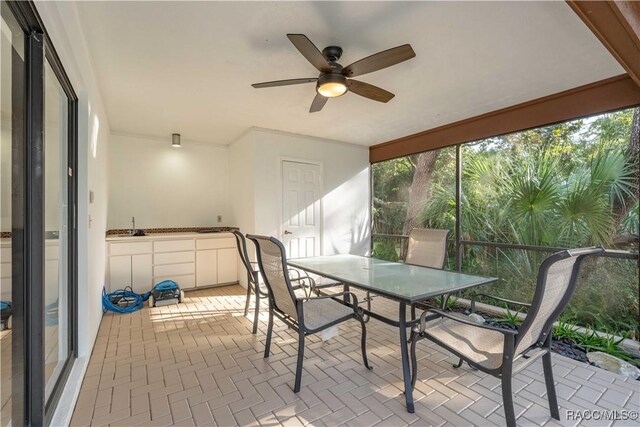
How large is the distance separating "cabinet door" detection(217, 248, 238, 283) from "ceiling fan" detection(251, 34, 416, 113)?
3.09 meters

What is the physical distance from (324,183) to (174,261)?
258 centimetres

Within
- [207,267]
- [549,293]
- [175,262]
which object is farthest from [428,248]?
[175,262]

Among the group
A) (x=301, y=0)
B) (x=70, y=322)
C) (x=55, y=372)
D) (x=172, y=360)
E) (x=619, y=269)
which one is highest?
(x=301, y=0)

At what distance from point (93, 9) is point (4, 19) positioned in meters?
0.84

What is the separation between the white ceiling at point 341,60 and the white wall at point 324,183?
751 millimetres

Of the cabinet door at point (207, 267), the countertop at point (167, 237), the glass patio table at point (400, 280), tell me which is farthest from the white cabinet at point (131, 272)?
the glass patio table at point (400, 280)

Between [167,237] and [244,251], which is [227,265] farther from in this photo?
[244,251]

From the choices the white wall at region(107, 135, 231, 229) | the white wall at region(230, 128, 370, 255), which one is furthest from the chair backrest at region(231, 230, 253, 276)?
the white wall at region(107, 135, 231, 229)

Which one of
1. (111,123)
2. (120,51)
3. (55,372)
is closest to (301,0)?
(120,51)

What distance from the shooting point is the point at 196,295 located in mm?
4266

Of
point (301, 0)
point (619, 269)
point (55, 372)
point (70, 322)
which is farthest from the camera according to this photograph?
point (619, 269)

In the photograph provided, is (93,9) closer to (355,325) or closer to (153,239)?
(153,239)

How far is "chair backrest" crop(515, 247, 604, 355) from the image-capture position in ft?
4.52

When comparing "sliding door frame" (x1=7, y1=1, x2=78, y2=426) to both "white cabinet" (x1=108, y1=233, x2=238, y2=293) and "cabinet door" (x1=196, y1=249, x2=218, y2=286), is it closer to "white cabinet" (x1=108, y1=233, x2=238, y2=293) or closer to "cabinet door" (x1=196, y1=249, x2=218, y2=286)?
"white cabinet" (x1=108, y1=233, x2=238, y2=293)
